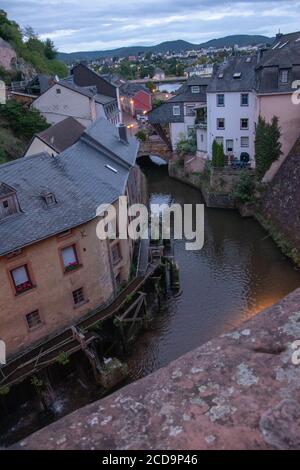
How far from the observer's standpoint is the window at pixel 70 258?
2093 centimetres

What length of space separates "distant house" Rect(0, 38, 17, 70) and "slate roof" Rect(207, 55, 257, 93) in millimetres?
44317

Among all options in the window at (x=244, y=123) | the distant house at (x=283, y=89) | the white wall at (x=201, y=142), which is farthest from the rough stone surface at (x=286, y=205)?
the white wall at (x=201, y=142)

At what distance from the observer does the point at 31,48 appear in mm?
91562

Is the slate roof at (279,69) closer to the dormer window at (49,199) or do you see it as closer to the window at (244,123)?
Result: the window at (244,123)

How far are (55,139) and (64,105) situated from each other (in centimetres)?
1701

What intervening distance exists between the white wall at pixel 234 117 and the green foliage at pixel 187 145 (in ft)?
19.3

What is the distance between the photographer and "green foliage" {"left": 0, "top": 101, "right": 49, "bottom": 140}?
49.4m

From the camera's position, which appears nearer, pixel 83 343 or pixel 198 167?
pixel 83 343

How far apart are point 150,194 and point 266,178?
17.5 meters

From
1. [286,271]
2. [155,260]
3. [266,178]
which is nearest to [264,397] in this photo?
[155,260]

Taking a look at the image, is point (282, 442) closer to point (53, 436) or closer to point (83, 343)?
point (53, 436)

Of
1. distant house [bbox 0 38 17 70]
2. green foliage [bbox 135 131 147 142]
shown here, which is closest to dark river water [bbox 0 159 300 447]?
green foliage [bbox 135 131 147 142]

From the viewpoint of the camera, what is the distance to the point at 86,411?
5168 millimetres
